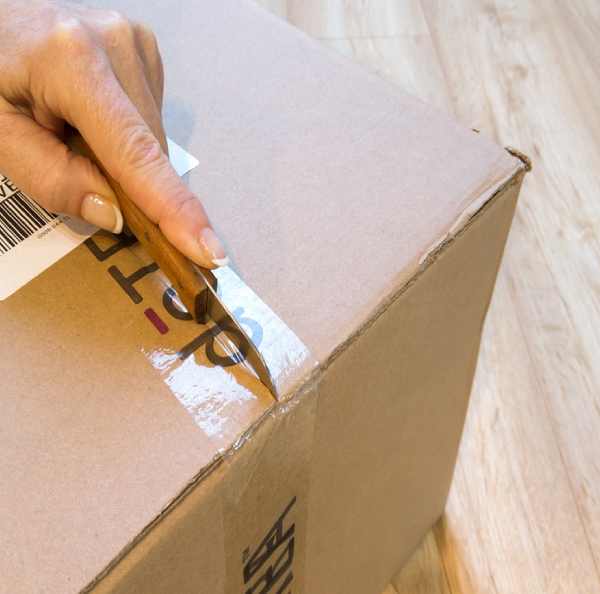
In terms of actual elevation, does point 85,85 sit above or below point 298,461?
above

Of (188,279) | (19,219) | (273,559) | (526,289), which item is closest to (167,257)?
(188,279)

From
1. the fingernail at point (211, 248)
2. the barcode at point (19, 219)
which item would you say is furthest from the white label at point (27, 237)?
the fingernail at point (211, 248)

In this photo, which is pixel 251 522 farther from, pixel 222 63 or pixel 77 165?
pixel 222 63

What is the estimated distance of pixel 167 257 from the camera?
0.45 meters

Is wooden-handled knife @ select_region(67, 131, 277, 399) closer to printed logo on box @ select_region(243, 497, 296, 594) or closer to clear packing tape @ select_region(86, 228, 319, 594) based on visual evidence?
clear packing tape @ select_region(86, 228, 319, 594)

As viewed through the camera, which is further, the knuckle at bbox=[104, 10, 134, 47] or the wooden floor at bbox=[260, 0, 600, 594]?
the wooden floor at bbox=[260, 0, 600, 594]

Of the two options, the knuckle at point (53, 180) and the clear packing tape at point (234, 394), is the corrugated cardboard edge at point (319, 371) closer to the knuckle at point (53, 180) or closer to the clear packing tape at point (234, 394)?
the clear packing tape at point (234, 394)

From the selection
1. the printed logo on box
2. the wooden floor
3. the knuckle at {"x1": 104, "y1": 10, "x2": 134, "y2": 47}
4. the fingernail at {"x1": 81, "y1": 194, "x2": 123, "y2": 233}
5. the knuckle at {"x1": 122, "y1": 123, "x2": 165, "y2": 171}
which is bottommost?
the wooden floor

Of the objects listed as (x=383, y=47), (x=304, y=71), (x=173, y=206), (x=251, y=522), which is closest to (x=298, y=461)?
(x=251, y=522)

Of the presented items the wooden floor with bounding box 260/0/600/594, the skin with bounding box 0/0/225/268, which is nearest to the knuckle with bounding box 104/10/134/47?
the skin with bounding box 0/0/225/268

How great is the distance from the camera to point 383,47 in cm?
152

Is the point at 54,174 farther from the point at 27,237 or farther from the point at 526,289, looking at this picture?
the point at 526,289

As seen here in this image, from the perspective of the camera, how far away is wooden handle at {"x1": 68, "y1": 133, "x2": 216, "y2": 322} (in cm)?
44

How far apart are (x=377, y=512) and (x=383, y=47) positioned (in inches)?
42.8
